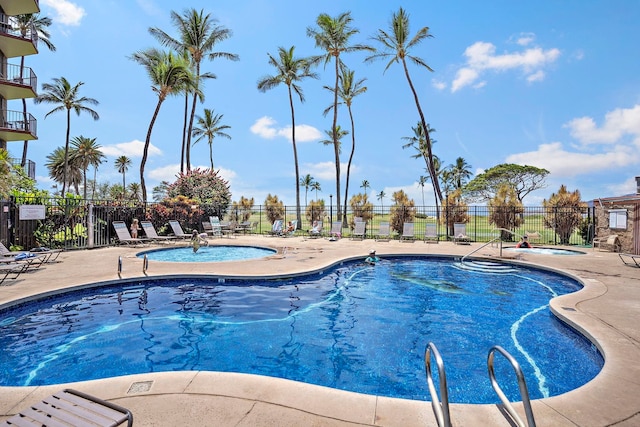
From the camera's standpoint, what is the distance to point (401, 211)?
62.1 feet

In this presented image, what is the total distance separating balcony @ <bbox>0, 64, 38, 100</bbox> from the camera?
15.9m

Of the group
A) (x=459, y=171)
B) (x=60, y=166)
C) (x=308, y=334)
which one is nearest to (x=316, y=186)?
(x=459, y=171)

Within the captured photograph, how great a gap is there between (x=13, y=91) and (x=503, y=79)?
77.0 feet

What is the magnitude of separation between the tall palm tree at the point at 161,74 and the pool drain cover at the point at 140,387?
19.3 meters

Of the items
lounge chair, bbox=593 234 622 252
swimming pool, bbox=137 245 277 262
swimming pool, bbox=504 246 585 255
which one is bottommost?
swimming pool, bbox=137 245 277 262

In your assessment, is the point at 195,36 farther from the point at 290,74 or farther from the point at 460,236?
the point at 460,236

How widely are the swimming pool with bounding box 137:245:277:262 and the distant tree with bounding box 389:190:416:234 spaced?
8868 millimetres

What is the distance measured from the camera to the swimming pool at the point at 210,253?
36.1ft

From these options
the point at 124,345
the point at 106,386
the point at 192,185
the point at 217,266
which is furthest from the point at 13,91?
the point at 106,386

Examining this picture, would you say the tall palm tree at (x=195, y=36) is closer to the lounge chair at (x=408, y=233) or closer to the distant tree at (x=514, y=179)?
the lounge chair at (x=408, y=233)

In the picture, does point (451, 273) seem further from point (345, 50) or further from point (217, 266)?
point (345, 50)

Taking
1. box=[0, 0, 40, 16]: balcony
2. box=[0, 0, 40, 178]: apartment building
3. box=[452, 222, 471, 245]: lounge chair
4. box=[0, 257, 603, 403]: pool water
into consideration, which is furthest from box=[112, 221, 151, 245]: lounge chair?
box=[452, 222, 471, 245]: lounge chair

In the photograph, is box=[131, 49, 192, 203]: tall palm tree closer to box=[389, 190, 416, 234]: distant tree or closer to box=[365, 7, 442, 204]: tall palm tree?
box=[365, 7, 442, 204]: tall palm tree

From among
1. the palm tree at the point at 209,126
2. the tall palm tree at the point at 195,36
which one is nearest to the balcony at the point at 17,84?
the tall palm tree at the point at 195,36
